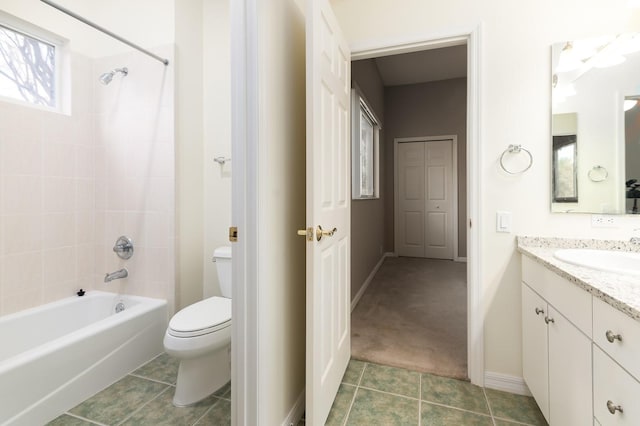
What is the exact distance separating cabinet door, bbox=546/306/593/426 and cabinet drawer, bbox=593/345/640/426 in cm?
4

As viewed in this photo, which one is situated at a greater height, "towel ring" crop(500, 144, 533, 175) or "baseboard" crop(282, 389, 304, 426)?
"towel ring" crop(500, 144, 533, 175)

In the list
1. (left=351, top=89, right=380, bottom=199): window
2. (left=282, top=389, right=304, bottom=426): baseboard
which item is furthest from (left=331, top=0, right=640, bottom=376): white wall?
(left=351, top=89, right=380, bottom=199): window

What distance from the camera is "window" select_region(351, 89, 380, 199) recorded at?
306cm

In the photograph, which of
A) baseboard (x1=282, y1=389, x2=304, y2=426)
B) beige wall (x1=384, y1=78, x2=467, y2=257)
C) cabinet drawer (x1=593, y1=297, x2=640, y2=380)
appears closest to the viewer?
cabinet drawer (x1=593, y1=297, x2=640, y2=380)

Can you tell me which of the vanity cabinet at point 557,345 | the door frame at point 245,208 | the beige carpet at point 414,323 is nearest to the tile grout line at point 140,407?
the door frame at point 245,208

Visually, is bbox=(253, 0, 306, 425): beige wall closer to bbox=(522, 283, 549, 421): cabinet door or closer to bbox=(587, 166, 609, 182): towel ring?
bbox=(522, 283, 549, 421): cabinet door

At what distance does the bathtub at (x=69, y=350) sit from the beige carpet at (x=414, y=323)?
1.48 metres

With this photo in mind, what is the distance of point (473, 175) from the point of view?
5.51 feet

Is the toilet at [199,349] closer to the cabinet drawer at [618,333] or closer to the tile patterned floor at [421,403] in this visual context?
the tile patterned floor at [421,403]

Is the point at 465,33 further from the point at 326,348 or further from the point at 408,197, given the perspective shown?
the point at 408,197

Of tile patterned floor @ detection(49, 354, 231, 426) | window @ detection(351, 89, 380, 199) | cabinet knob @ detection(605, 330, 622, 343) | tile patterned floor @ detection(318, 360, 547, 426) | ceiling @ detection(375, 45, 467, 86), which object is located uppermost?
ceiling @ detection(375, 45, 467, 86)

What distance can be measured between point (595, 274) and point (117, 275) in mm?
2772

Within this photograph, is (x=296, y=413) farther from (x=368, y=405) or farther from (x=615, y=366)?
(x=615, y=366)

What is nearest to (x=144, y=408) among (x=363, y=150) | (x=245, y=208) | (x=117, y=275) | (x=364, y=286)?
(x=117, y=275)
